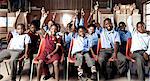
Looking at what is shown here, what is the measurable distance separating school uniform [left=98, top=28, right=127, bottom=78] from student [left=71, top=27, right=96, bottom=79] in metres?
0.27

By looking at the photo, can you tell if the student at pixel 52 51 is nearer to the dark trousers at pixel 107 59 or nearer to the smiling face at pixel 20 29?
the smiling face at pixel 20 29

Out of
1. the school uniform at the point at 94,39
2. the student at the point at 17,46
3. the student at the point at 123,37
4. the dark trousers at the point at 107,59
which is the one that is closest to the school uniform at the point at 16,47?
the student at the point at 17,46

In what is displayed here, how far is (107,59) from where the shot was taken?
523 centimetres

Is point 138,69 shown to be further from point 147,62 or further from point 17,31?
point 17,31

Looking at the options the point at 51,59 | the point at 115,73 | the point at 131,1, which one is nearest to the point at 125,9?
the point at 131,1

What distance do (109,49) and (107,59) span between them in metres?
0.22

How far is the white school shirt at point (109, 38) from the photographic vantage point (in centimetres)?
540

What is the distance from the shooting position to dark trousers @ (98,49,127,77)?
5.18 m

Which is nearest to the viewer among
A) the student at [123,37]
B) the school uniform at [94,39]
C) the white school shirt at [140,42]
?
the white school shirt at [140,42]

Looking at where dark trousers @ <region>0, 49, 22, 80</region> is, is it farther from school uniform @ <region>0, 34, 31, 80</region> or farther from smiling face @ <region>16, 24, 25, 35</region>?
smiling face @ <region>16, 24, 25, 35</region>

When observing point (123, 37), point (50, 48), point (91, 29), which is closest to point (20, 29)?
point (50, 48)

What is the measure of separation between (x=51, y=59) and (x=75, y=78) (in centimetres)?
62

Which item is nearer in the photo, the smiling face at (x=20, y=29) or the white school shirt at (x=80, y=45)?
the white school shirt at (x=80, y=45)

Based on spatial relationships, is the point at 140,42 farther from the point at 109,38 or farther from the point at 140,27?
the point at 109,38
